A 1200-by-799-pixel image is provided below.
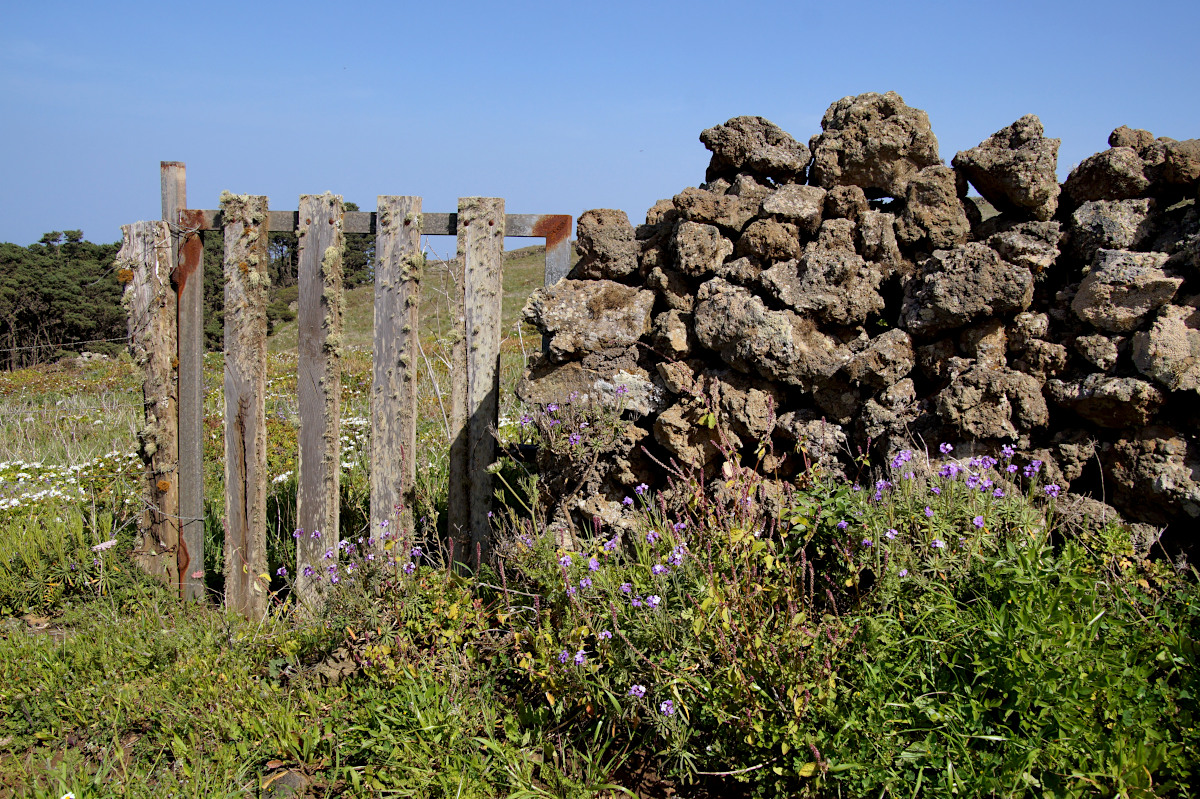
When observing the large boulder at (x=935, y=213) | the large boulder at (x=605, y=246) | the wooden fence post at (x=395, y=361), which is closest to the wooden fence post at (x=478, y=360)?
the wooden fence post at (x=395, y=361)

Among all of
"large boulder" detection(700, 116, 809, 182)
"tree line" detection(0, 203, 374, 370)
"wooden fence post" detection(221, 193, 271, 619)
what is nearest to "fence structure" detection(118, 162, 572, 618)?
"wooden fence post" detection(221, 193, 271, 619)

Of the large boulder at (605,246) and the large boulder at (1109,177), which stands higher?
the large boulder at (1109,177)

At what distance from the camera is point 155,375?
4430mm

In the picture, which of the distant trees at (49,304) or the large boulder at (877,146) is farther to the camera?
the distant trees at (49,304)

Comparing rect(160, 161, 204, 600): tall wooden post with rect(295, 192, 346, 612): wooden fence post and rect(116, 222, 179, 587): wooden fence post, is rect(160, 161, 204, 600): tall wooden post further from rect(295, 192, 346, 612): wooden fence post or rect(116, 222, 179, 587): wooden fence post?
rect(295, 192, 346, 612): wooden fence post

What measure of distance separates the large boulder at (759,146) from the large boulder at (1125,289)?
5.12 feet

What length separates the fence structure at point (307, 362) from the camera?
4215mm

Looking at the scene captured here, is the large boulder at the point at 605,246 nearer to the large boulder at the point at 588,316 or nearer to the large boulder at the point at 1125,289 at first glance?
the large boulder at the point at 588,316

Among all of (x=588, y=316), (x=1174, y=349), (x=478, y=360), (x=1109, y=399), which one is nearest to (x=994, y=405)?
(x=1109, y=399)

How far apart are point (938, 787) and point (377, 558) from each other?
2.51m

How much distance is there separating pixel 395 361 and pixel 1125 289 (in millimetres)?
3619

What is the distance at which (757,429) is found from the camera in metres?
3.67

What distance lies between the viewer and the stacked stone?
3197 millimetres

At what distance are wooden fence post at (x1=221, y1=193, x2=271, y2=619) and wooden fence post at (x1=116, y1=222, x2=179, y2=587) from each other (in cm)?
38
